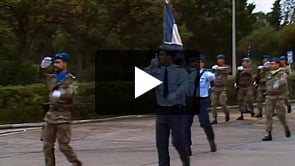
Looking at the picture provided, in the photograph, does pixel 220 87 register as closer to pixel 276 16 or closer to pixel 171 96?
pixel 171 96

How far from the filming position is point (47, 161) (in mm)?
8766

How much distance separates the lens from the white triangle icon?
7497mm

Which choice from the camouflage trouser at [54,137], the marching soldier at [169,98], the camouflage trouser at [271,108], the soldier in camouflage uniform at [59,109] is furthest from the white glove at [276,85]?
the camouflage trouser at [54,137]

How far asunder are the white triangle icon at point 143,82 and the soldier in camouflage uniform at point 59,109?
1.40 metres

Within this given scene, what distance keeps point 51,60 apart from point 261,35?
6350 centimetres

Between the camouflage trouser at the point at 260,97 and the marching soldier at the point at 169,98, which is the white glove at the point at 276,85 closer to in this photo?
the marching soldier at the point at 169,98

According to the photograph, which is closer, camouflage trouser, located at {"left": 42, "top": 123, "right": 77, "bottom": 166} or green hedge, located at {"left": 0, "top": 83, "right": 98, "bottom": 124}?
camouflage trouser, located at {"left": 42, "top": 123, "right": 77, "bottom": 166}

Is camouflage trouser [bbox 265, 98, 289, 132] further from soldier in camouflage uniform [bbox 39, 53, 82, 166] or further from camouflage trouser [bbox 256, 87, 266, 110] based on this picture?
camouflage trouser [bbox 256, 87, 266, 110]

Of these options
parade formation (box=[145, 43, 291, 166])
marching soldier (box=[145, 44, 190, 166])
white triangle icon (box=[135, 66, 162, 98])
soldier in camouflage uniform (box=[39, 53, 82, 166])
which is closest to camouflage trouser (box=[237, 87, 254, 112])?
parade formation (box=[145, 43, 291, 166])

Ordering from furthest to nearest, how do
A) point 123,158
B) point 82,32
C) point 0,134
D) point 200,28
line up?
point 200,28
point 82,32
point 0,134
point 123,158

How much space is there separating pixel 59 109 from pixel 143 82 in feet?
5.43

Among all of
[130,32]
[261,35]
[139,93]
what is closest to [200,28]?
[261,35]

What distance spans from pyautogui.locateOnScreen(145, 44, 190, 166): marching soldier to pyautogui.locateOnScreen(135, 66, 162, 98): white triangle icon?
68 millimetres

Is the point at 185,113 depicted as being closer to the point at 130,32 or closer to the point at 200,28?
the point at 130,32
